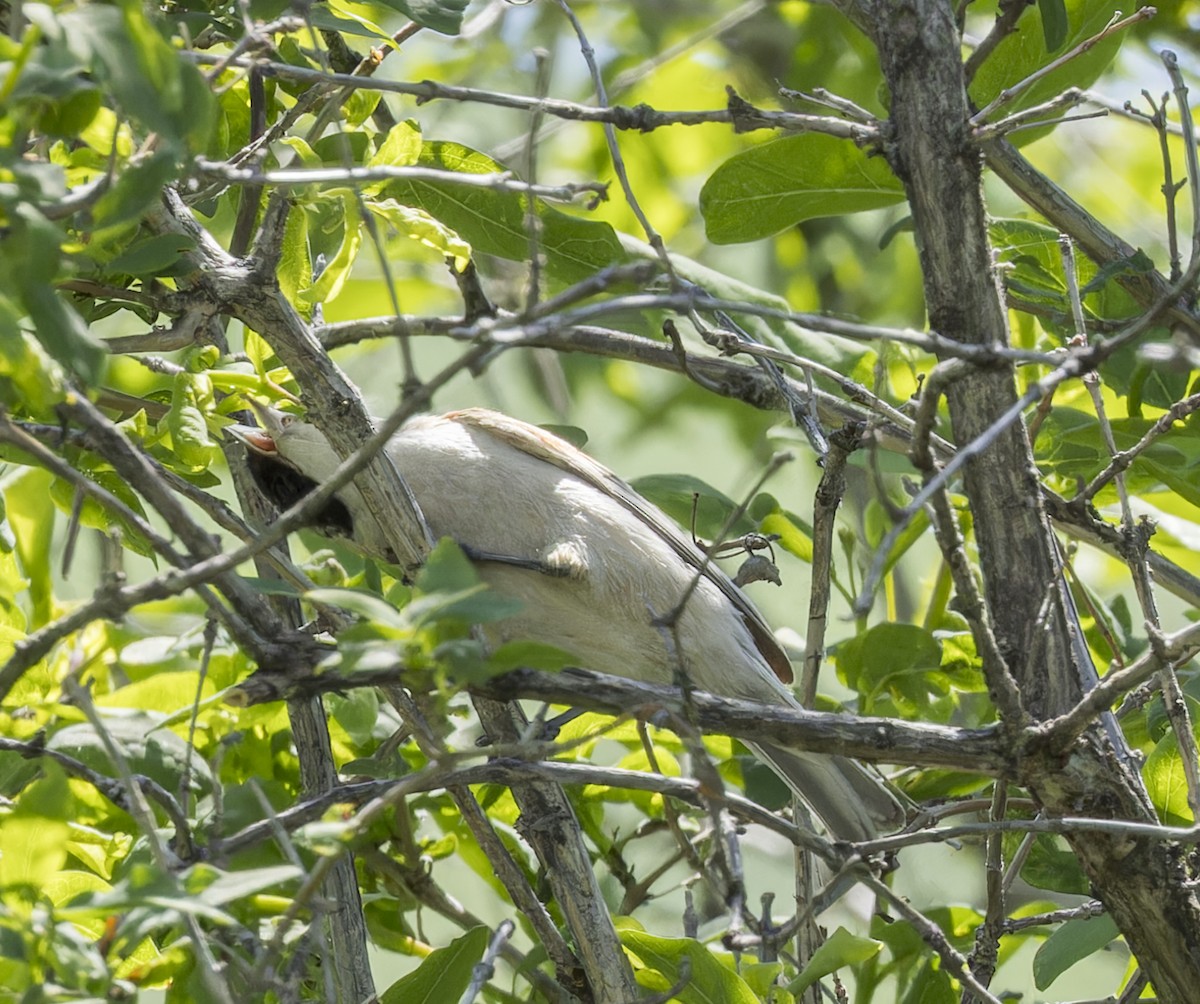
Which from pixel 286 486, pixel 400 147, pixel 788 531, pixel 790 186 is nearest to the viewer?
pixel 400 147

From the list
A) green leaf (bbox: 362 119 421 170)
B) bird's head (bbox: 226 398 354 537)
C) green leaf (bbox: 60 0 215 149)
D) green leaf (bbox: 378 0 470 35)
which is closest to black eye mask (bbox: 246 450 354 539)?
bird's head (bbox: 226 398 354 537)

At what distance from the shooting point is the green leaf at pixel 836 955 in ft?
6.72

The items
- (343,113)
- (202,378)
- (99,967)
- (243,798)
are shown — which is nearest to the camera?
(99,967)

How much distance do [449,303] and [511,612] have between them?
4.28 metres

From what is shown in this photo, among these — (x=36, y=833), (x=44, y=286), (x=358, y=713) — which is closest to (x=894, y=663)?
(x=358, y=713)

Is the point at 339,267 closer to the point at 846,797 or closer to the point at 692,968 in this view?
the point at 692,968

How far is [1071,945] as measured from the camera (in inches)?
86.1

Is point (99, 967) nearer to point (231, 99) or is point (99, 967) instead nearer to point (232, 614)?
point (232, 614)

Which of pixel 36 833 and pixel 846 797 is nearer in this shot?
pixel 36 833

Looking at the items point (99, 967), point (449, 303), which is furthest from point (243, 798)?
point (449, 303)

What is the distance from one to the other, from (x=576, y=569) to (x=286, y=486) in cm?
67

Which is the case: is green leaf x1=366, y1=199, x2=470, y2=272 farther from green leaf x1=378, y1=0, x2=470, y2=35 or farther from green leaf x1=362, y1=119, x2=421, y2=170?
green leaf x1=378, y1=0, x2=470, y2=35

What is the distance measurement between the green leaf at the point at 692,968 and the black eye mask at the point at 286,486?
3.67ft

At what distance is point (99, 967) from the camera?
4.46 feet
